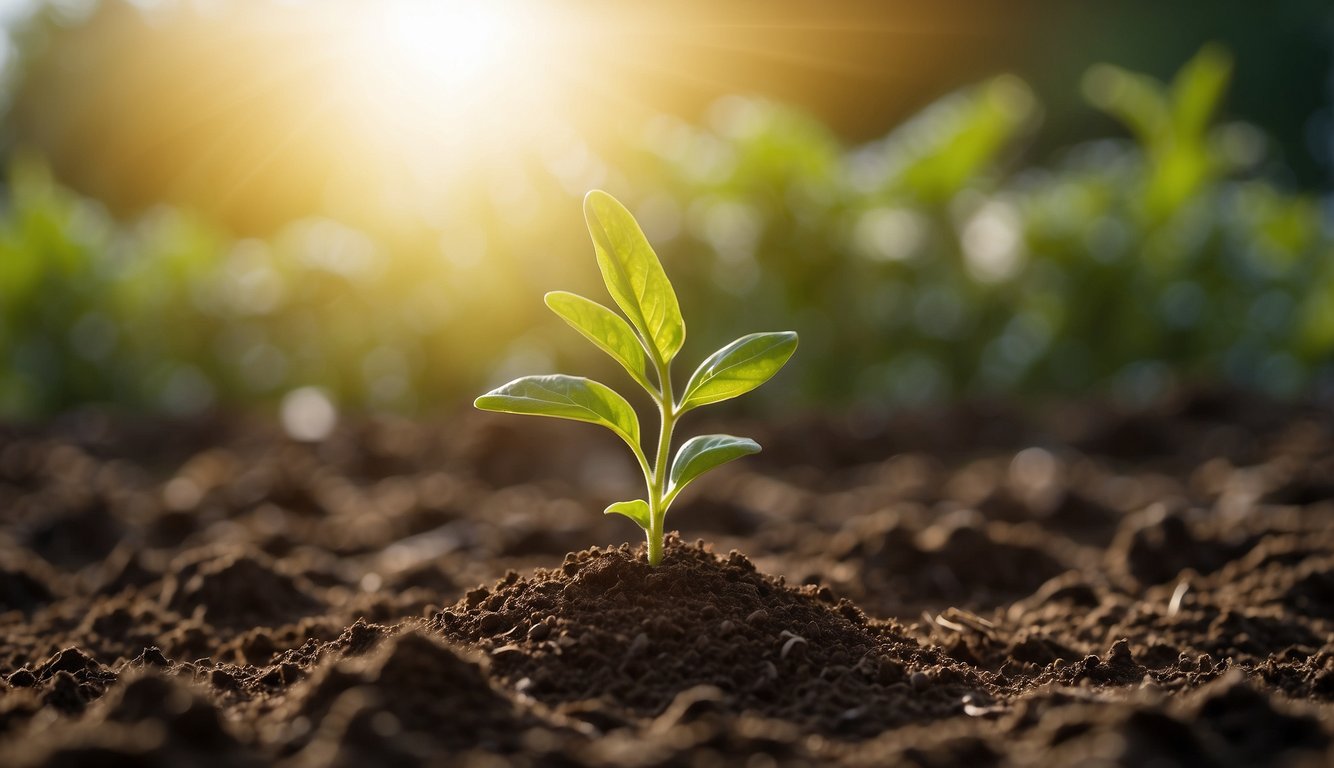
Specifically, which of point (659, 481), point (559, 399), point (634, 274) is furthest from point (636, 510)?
point (634, 274)

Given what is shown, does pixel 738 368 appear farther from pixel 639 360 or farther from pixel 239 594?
pixel 239 594

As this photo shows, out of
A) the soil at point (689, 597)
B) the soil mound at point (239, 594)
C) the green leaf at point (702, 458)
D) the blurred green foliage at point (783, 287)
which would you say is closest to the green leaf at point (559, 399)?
the green leaf at point (702, 458)

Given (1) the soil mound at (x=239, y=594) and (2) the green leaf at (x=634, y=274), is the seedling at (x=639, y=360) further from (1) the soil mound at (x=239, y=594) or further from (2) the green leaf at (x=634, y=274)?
(1) the soil mound at (x=239, y=594)

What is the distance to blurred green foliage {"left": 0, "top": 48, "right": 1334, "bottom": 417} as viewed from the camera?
5.22 meters

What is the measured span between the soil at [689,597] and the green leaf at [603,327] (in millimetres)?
264

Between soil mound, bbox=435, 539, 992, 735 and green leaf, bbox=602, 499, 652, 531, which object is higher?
green leaf, bbox=602, 499, 652, 531

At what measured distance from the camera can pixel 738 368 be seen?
1.47 metres

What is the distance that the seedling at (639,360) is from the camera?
141 centimetres

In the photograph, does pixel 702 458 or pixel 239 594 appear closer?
pixel 702 458

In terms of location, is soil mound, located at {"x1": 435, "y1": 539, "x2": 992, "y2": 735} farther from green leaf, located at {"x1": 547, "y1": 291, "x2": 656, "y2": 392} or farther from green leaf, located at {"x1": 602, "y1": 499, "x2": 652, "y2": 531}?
green leaf, located at {"x1": 547, "y1": 291, "x2": 656, "y2": 392}

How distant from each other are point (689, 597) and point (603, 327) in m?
0.36

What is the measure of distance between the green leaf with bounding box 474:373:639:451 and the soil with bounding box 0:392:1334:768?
0.20 meters

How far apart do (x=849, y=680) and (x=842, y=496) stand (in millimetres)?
1850

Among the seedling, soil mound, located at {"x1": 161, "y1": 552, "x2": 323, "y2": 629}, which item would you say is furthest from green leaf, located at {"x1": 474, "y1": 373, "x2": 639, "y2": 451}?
soil mound, located at {"x1": 161, "y1": 552, "x2": 323, "y2": 629}
